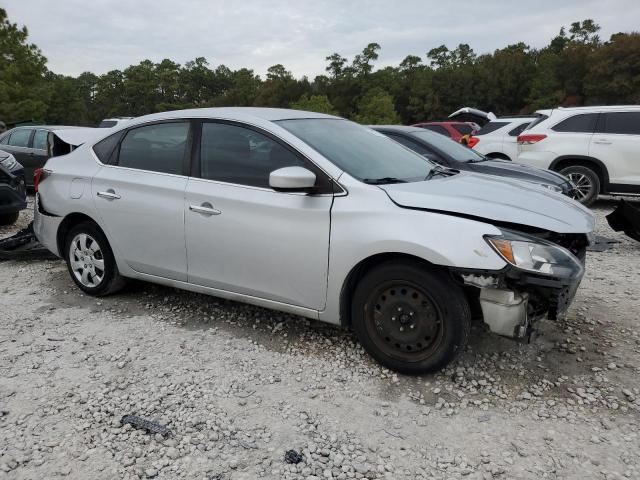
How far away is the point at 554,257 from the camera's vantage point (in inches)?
117

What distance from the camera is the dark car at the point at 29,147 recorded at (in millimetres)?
10766

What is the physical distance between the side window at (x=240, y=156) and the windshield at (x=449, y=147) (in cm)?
395

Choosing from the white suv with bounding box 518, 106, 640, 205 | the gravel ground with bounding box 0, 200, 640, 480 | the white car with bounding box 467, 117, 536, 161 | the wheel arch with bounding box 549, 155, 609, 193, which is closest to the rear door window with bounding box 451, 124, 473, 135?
the white car with bounding box 467, 117, 536, 161

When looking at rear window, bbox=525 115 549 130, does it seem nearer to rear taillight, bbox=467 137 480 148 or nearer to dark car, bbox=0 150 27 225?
rear taillight, bbox=467 137 480 148

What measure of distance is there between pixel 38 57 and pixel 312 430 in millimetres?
44690

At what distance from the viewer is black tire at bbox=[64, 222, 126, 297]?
4.52 meters

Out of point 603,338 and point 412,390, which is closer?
point 412,390

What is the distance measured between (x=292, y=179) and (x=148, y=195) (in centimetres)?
147

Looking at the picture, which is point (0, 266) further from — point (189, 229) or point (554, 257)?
point (554, 257)

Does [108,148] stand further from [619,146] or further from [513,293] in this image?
[619,146]

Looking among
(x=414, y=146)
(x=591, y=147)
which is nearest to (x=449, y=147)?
(x=414, y=146)

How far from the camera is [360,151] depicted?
385 cm

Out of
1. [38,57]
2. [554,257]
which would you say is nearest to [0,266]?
[554,257]

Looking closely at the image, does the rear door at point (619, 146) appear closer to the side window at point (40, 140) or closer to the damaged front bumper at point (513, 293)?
the damaged front bumper at point (513, 293)
